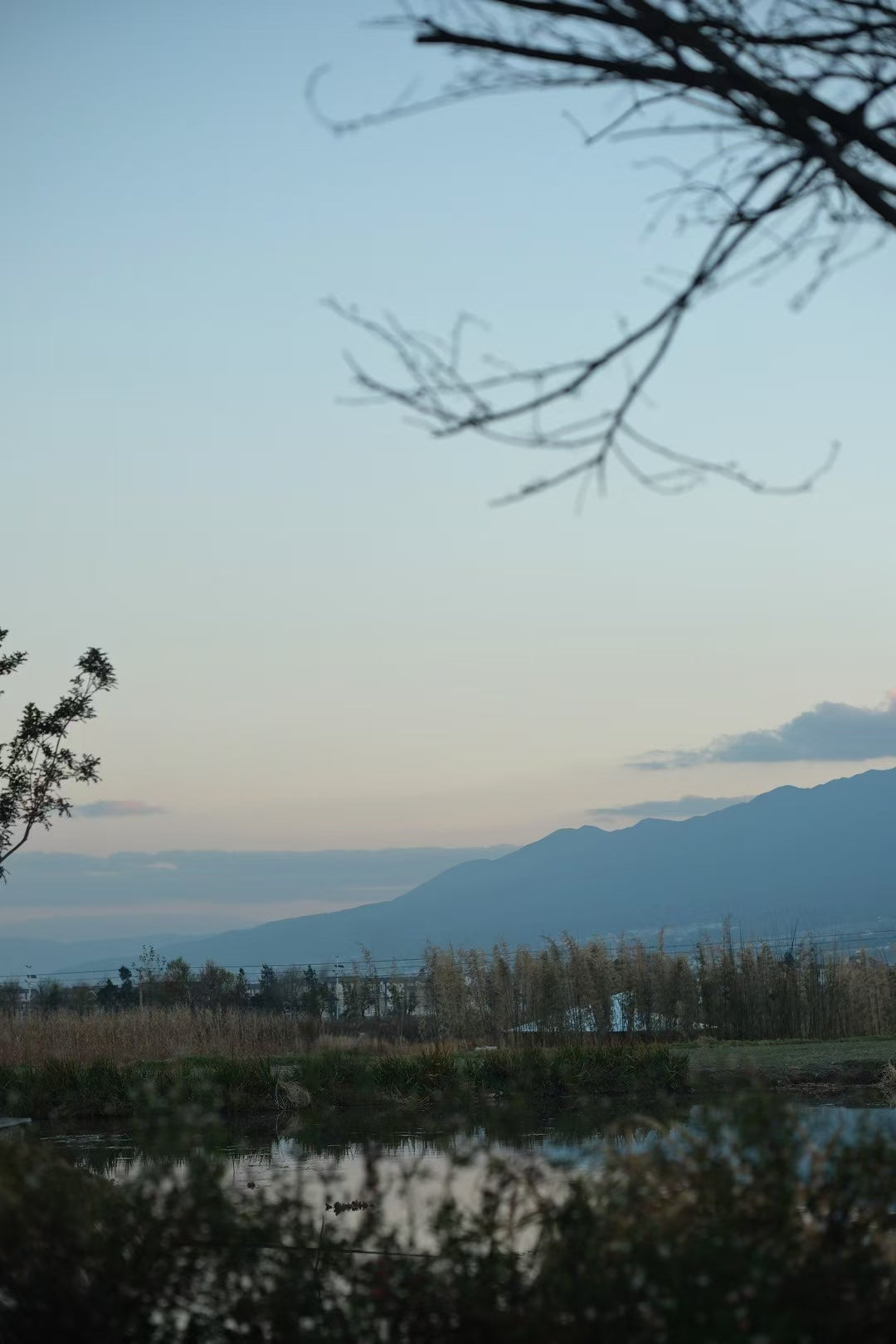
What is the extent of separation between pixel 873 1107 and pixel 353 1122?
14.4ft

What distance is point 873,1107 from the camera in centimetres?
1136

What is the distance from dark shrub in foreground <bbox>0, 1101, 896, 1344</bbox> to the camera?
111 inches

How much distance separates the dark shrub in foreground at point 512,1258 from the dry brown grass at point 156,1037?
12.5 metres

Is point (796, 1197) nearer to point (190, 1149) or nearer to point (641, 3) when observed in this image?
point (190, 1149)

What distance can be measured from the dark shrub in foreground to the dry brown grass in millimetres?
12542

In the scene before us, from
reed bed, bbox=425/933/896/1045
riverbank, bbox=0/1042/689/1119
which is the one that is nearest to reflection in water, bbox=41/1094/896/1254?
riverbank, bbox=0/1042/689/1119

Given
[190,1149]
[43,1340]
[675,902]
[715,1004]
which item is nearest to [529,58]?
[190,1149]

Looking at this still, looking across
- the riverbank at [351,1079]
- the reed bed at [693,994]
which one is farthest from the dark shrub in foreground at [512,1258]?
the reed bed at [693,994]

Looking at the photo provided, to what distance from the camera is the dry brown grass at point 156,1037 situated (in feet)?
53.8

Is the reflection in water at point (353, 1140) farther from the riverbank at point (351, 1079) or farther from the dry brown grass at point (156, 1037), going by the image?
the dry brown grass at point (156, 1037)

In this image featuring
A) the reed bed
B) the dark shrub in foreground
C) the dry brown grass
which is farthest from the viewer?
the reed bed

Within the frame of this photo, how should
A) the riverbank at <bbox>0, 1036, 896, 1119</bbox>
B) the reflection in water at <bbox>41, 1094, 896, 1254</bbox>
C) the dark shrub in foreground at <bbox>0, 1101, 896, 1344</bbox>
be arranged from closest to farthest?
the dark shrub in foreground at <bbox>0, 1101, 896, 1344</bbox> < the reflection in water at <bbox>41, 1094, 896, 1254</bbox> < the riverbank at <bbox>0, 1036, 896, 1119</bbox>

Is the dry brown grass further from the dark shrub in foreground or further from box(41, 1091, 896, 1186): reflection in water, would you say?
the dark shrub in foreground

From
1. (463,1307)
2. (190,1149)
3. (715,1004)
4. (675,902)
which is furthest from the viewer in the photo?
(675,902)
